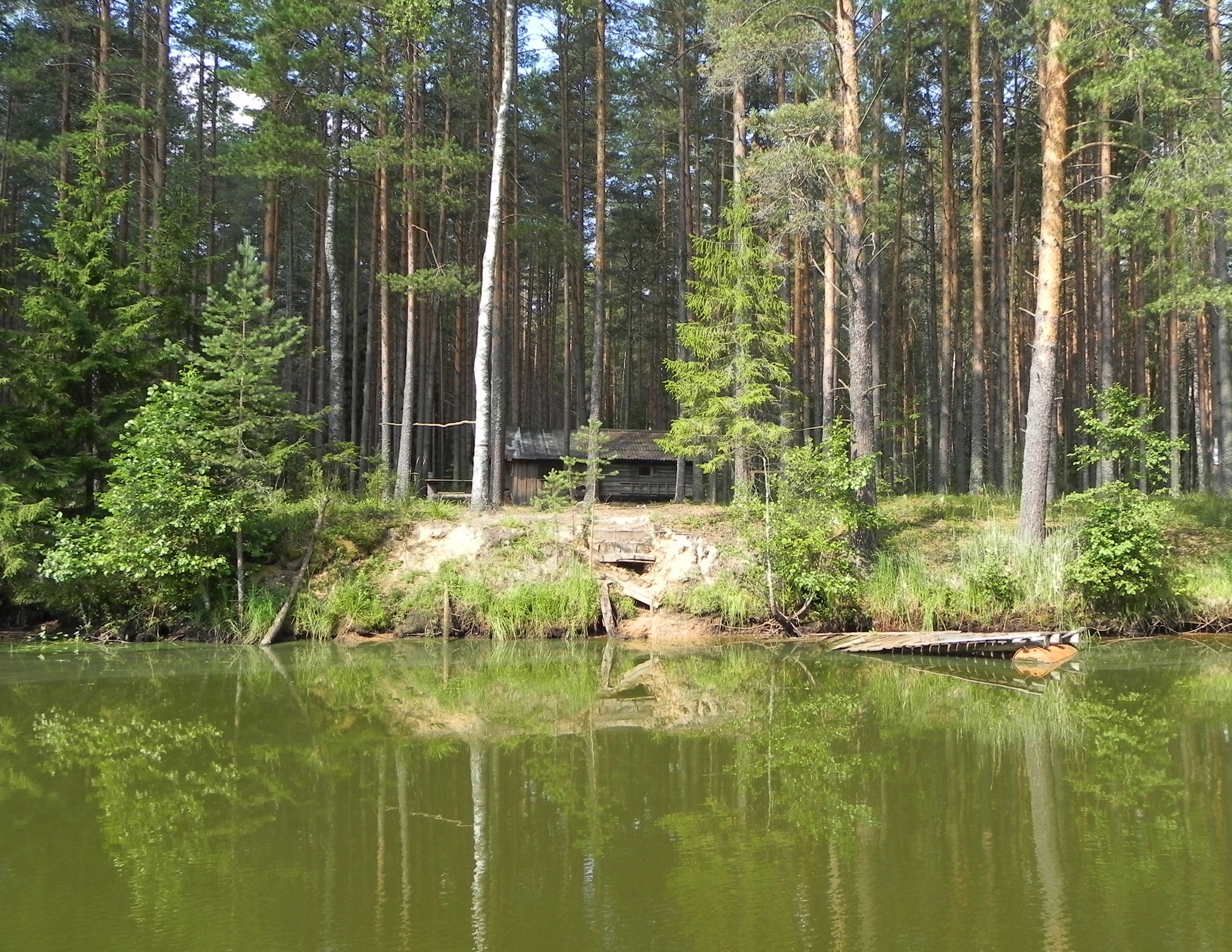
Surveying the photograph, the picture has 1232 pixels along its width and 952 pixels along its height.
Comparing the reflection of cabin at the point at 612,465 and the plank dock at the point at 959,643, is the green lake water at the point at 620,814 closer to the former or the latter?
the plank dock at the point at 959,643

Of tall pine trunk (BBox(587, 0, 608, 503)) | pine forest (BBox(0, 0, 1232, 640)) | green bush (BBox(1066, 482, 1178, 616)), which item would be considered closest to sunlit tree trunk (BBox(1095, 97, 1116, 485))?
pine forest (BBox(0, 0, 1232, 640))

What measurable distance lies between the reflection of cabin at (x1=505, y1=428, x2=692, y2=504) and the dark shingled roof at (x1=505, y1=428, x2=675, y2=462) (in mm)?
18

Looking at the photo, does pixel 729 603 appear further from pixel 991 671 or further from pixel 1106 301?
pixel 1106 301

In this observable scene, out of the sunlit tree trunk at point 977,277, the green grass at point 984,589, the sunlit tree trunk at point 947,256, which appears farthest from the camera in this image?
the sunlit tree trunk at point 947,256

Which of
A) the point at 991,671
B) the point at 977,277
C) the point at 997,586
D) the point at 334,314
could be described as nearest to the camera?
the point at 991,671

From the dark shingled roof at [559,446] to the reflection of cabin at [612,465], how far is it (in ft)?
0.06

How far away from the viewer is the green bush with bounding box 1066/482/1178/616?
14297 millimetres

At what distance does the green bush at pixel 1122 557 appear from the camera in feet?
46.9

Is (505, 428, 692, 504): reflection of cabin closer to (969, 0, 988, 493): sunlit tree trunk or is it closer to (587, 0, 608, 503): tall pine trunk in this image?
(587, 0, 608, 503): tall pine trunk

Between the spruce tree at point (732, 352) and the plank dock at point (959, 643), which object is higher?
the spruce tree at point (732, 352)

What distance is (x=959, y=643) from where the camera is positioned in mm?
13398

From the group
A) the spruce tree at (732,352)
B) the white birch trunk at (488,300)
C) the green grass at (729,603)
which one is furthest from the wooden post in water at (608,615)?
the white birch trunk at (488,300)

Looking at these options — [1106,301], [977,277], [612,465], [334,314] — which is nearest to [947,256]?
[977,277]

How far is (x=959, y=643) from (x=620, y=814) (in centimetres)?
839
